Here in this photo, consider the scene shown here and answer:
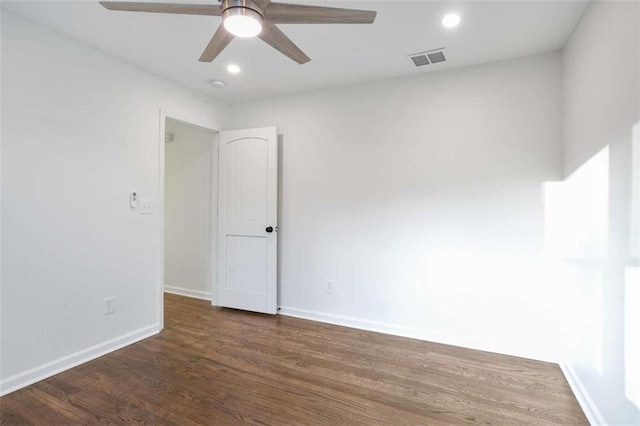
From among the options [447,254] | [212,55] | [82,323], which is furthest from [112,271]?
[447,254]

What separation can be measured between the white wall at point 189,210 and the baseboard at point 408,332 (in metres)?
1.39

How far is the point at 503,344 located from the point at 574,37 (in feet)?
8.14

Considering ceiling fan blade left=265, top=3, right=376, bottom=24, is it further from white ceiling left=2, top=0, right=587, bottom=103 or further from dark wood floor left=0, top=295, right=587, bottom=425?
dark wood floor left=0, top=295, right=587, bottom=425

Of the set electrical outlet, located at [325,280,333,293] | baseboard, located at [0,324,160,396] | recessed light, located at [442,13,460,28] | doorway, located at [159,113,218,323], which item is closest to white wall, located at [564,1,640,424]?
recessed light, located at [442,13,460,28]

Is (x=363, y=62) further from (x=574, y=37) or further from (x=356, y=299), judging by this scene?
(x=356, y=299)

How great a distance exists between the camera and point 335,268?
3561mm

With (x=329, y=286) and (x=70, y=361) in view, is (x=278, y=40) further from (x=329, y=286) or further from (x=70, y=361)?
(x=70, y=361)

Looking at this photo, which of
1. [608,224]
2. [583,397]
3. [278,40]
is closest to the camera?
[608,224]

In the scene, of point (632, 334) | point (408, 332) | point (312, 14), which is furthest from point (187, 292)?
point (632, 334)

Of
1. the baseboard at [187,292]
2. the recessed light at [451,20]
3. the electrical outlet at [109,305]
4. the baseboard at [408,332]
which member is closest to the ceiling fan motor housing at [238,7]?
the recessed light at [451,20]

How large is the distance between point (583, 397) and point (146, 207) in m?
3.74

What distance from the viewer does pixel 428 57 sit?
2814 mm

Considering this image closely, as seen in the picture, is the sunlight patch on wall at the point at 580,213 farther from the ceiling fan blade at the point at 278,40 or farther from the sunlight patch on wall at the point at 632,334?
the ceiling fan blade at the point at 278,40

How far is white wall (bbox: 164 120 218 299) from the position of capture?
4.30 metres
